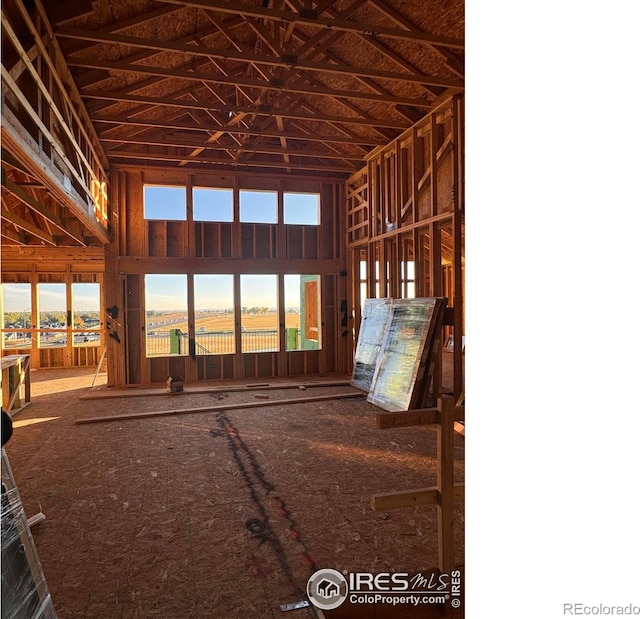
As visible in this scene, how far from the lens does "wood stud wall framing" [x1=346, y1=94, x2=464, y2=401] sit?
22.4ft

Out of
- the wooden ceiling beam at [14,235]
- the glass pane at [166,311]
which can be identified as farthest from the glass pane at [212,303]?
the wooden ceiling beam at [14,235]

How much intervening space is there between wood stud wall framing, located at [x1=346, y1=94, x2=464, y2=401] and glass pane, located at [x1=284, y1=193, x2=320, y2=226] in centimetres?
94

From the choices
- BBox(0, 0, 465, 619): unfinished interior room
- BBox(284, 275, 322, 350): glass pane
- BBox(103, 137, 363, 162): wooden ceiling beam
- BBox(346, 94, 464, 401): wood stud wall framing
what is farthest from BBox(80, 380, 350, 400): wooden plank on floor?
BBox(103, 137, 363, 162): wooden ceiling beam

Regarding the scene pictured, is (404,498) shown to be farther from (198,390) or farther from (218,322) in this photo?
(218,322)

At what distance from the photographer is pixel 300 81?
6875 millimetres

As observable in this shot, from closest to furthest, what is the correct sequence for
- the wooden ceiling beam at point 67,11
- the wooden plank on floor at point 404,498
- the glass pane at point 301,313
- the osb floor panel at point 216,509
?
the wooden plank on floor at point 404,498 → the osb floor panel at point 216,509 → the wooden ceiling beam at point 67,11 → the glass pane at point 301,313

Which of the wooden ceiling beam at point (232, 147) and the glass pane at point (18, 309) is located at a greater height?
the wooden ceiling beam at point (232, 147)

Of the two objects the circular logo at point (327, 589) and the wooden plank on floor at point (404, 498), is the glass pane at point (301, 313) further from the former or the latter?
the wooden plank on floor at point (404, 498)

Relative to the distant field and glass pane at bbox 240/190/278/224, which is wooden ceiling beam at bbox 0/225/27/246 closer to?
the distant field

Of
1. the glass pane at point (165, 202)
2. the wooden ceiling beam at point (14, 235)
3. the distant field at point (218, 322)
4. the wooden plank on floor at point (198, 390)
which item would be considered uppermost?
the glass pane at point (165, 202)

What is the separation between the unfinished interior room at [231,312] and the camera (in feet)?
9.42

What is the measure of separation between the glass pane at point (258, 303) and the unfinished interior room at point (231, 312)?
0.21ft
